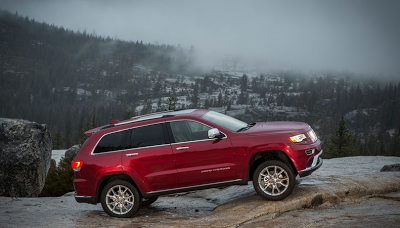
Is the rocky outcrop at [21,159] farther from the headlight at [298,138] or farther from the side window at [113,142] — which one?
the headlight at [298,138]

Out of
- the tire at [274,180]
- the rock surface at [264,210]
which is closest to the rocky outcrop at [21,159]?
the rock surface at [264,210]

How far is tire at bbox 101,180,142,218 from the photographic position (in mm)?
7953

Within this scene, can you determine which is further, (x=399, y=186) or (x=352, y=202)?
(x=399, y=186)

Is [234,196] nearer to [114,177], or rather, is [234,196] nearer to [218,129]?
[218,129]

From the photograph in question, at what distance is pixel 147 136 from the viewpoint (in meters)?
8.02

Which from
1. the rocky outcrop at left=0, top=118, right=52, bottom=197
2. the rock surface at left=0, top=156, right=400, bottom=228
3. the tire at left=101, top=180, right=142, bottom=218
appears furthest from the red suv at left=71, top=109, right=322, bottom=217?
the rocky outcrop at left=0, top=118, right=52, bottom=197

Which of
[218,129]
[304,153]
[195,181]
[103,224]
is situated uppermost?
[218,129]

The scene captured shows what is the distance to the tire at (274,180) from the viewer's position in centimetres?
737

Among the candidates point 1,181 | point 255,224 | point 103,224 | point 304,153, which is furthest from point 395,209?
point 1,181

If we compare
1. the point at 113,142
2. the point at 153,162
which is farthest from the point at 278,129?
the point at 113,142

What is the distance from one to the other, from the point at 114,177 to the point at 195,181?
1746 millimetres

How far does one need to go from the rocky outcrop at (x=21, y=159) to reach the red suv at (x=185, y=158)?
6.02 m

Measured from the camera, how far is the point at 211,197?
1020cm

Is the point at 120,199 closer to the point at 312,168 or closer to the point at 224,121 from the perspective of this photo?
the point at 224,121
